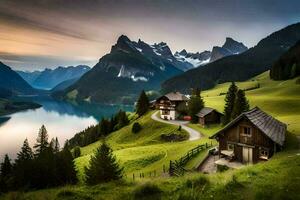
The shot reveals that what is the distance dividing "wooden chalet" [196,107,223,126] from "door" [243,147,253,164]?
50.1 metres

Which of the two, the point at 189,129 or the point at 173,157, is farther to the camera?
the point at 189,129

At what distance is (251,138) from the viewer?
1592 inches

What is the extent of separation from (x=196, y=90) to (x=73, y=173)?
68168 mm

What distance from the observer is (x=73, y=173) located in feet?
136

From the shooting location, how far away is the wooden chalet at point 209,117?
9206cm

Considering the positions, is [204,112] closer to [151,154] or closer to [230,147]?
[151,154]

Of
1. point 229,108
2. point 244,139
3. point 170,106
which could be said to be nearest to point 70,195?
point 244,139

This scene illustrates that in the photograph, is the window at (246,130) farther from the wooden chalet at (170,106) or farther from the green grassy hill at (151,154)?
the wooden chalet at (170,106)

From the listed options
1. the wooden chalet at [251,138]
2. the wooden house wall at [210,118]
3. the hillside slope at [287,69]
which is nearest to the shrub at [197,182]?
the wooden chalet at [251,138]

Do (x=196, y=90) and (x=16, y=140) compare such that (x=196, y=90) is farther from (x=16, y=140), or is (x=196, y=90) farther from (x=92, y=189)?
(x=16, y=140)

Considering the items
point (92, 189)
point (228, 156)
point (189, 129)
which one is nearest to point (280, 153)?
point (228, 156)

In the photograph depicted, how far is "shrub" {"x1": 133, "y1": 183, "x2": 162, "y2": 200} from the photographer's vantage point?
16.3 metres

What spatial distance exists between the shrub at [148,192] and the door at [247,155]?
2690cm

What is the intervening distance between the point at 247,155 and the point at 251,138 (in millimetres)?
2498
